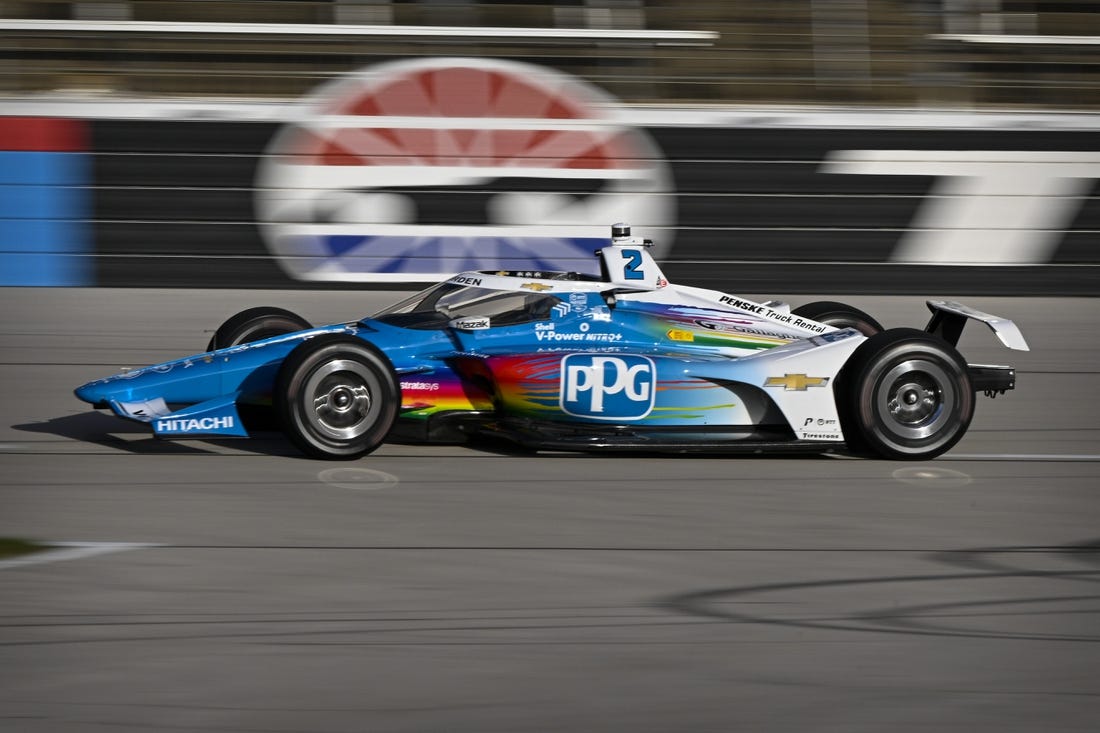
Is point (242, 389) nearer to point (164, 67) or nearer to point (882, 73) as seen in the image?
point (164, 67)

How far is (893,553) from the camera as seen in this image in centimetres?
509

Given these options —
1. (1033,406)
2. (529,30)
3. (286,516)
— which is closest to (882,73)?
(529,30)

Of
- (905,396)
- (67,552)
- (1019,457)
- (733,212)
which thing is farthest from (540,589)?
(733,212)

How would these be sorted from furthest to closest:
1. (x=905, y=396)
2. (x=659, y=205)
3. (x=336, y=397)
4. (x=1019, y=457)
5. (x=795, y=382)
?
(x=659, y=205) < (x=1019, y=457) < (x=905, y=396) < (x=795, y=382) < (x=336, y=397)

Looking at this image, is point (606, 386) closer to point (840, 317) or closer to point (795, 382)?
point (795, 382)

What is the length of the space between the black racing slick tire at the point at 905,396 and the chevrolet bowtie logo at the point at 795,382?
0.15m

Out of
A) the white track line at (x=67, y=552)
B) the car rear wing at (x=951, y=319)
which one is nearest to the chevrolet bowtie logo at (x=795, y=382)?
the car rear wing at (x=951, y=319)

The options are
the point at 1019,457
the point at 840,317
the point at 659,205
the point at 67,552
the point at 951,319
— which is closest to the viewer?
the point at 67,552

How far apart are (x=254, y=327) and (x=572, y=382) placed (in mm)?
1838

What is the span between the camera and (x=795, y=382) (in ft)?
21.0

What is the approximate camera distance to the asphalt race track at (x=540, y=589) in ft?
11.9

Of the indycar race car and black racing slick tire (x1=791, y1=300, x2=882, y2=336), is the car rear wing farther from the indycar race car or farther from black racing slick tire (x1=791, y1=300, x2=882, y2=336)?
black racing slick tire (x1=791, y1=300, x2=882, y2=336)

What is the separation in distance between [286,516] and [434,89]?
7021 millimetres

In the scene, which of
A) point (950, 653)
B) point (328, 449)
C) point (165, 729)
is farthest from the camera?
point (328, 449)
